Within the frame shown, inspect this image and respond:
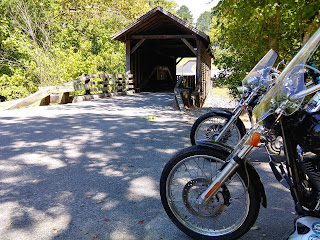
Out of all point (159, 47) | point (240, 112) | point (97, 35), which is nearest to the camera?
point (240, 112)

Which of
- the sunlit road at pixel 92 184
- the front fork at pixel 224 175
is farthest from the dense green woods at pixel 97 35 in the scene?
the front fork at pixel 224 175

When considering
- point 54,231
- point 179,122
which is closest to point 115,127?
point 179,122

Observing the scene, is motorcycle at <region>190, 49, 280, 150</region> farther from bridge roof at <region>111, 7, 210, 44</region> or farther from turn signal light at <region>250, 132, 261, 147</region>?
bridge roof at <region>111, 7, 210, 44</region>

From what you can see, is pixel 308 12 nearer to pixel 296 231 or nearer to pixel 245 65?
pixel 245 65

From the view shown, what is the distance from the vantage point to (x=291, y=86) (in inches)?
79.7

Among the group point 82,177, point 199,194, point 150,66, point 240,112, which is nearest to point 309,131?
point 199,194

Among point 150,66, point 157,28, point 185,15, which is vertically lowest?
point 150,66

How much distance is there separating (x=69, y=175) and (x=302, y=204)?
2821 millimetres

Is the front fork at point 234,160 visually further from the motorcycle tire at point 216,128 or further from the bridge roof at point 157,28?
the bridge roof at point 157,28

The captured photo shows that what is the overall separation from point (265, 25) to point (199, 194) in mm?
6635

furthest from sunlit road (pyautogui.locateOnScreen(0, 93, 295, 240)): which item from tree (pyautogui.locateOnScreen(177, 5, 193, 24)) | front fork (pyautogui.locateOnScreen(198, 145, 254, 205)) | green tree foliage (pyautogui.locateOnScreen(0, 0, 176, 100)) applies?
tree (pyautogui.locateOnScreen(177, 5, 193, 24))

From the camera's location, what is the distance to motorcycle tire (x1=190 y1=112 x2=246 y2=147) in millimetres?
4500

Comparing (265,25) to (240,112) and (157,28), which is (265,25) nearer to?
(240,112)

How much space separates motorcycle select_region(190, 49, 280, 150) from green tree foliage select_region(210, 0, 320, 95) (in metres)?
2.74
